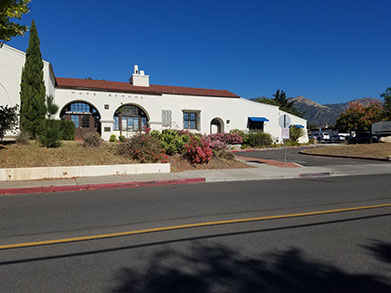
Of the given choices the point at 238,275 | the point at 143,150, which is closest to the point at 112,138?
the point at 143,150

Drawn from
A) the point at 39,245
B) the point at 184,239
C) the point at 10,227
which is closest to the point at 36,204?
the point at 10,227

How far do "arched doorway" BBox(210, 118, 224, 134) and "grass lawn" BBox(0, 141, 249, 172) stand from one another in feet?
62.0

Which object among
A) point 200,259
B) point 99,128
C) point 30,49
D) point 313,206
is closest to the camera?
point 200,259

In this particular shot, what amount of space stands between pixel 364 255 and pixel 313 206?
2.97 m

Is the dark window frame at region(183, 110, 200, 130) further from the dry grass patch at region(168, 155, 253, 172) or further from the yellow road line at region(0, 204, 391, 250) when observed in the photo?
the yellow road line at region(0, 204, 391, 250)

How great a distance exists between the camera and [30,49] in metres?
20.3

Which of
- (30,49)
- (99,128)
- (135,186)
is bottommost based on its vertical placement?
(135,186)

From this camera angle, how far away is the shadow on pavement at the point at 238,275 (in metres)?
3.08

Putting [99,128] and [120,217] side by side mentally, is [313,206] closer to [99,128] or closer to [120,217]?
[120,217]

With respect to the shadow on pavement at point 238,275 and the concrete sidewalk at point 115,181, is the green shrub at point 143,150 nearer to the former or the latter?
the concrete sidewalk at point 115,181

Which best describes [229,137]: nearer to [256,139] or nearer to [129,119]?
[256,139]

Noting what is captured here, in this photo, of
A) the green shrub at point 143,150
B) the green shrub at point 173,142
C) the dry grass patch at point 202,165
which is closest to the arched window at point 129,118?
the green shrub at point 173,142

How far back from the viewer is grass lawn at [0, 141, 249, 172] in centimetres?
1195

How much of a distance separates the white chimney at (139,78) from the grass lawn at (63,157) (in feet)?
56.0
